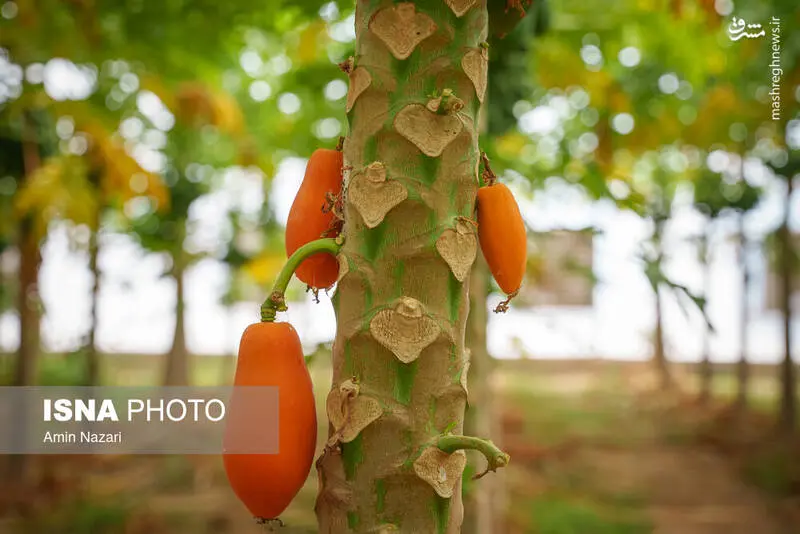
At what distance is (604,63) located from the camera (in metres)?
5.52

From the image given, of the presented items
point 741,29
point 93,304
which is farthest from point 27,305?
point 741,29

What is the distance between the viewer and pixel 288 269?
1.16 meters

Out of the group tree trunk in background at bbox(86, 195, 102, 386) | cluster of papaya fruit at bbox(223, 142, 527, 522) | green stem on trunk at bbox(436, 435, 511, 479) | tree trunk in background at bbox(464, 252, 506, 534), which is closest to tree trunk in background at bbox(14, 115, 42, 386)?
tree trunk in background at bbox(86, 195, 102, 386)

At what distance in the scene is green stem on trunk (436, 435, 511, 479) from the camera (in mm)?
1076

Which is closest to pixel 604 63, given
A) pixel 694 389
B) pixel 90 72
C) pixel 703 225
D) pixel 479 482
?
pixel 479 482

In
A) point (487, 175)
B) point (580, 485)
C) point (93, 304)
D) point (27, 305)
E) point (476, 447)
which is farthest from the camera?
point (580, 485)

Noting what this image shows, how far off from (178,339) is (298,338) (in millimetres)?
11156

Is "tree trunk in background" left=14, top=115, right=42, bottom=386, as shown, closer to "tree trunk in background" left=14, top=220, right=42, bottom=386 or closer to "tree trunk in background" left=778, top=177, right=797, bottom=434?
"tree trunk in background" left=14, top=220, right=42, bottom=386

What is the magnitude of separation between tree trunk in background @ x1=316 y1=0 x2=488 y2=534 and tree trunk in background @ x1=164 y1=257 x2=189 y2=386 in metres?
10.8

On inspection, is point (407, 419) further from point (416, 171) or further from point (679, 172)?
point (679, 172)

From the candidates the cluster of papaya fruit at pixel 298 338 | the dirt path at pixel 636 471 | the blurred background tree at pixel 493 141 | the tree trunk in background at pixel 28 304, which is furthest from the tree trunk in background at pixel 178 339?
the cluster of papaya fruit at pixel 298 338

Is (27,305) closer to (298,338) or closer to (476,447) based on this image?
(298,338)

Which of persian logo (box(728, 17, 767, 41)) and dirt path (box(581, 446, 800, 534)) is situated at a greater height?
persian logo (box(728, 17, 767, 41))

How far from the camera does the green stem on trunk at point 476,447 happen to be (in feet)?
3.53
